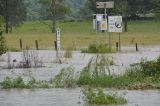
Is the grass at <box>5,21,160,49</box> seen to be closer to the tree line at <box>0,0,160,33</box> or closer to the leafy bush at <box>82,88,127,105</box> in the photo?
the tree line at <box>0,0,160,33</box>

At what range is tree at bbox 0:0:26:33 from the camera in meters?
108

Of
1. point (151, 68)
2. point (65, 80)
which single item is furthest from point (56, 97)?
point (151, 68)

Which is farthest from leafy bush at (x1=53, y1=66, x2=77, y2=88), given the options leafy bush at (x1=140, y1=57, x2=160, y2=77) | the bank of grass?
leafy bush at (x1=140, y1=57, x2=160, y2=77)

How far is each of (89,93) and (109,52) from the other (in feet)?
86.6

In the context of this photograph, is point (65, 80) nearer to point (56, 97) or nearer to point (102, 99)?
point (56, 97)

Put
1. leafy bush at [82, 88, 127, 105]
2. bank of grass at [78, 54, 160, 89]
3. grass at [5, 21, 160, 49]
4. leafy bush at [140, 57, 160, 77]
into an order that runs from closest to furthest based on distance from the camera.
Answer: leafy bush at [82, 88, 127, 105]
bank of grass at [78, 54, 160, 89]
leafy bush at [140, 57, 160, 77]
grass at [5, 21, 160, 49]

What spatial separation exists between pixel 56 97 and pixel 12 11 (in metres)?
100

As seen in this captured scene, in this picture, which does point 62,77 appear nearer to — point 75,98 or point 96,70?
point 96,70

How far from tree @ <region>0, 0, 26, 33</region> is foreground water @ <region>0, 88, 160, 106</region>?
88010 millimetres

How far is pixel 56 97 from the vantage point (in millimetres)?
17438

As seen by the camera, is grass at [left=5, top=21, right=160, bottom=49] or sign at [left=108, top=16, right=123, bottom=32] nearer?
sign at [left=108, top=16, right=123, bottom=32]

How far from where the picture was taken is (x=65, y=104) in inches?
625

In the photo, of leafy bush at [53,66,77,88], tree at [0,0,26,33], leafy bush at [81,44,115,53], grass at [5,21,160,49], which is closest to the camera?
leafy bush at [53,66,77,88]

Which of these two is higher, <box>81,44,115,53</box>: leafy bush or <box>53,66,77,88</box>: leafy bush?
<box>53,66,77,88</box>: leafy bush
